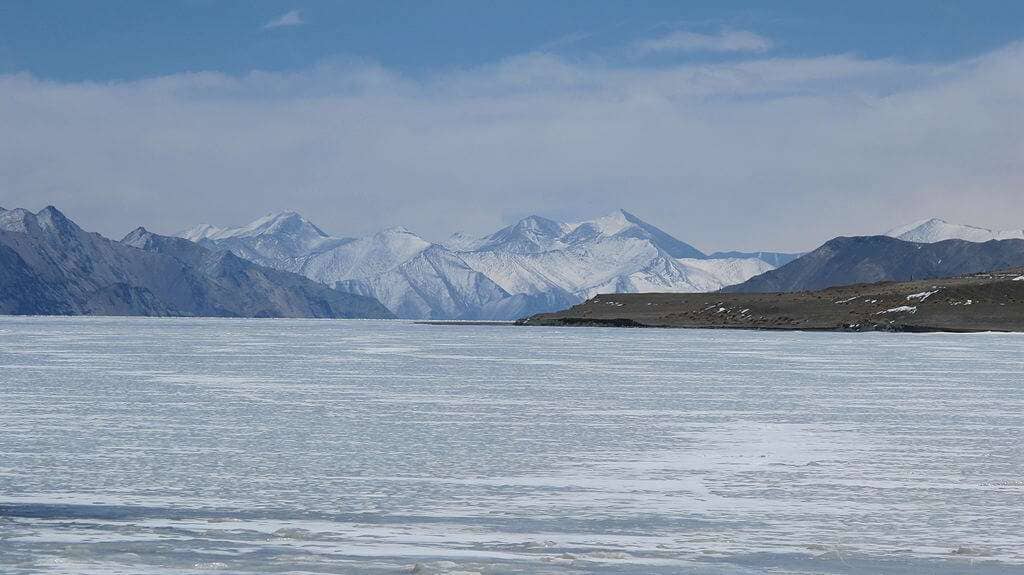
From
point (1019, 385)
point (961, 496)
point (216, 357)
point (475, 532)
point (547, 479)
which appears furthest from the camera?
point (216, 357)

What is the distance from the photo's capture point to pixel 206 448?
3347 cm

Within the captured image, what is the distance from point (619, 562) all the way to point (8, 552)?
9750 millimetres

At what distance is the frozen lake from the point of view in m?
19.6

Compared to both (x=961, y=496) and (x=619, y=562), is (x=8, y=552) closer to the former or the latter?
(x=619, y=562)

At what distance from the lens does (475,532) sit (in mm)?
21469

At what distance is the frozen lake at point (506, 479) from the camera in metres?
19.6

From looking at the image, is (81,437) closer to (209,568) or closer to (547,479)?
(547,479)

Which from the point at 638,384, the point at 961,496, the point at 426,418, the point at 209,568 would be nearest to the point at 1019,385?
the point at 638,384

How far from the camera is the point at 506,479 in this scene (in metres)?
28.3

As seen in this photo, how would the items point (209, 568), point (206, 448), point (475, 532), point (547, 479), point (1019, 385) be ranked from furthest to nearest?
point (1019, 385), point (206, 448), point (547, 479), point (475, 532), point (209, 568)

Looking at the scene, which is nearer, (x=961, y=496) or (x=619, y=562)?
(x=619, y=562)

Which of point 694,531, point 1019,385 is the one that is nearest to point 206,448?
point 694,531

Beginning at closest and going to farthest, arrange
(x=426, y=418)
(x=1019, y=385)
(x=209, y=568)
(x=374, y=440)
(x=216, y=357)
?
(x=209, y=568) < (x=374, y=440) < (x=426, y=418) < (x=1019, y=385) < (x=216, y=357)

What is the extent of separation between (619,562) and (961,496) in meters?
10.6
